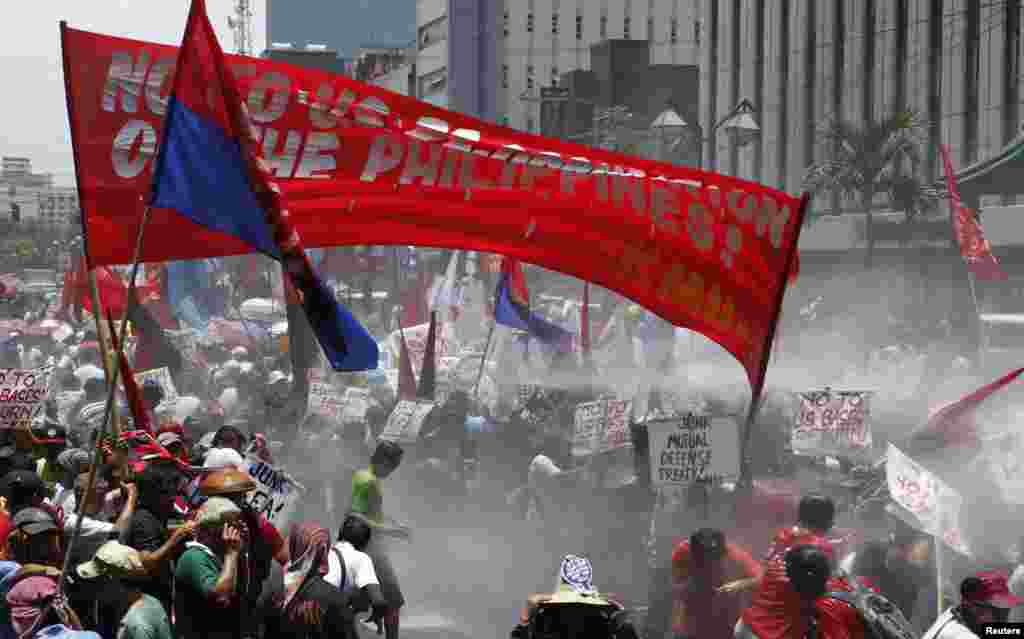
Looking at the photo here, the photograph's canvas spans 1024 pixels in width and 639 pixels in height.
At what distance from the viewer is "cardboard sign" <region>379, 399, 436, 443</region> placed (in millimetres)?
13688

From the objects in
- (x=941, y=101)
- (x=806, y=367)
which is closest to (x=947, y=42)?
(x=941, y=101)

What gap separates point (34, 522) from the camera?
241 inches

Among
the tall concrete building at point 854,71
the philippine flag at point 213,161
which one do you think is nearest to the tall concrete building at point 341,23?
the tall concrete building at point 854,71

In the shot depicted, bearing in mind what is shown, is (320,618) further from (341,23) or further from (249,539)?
(341,23)

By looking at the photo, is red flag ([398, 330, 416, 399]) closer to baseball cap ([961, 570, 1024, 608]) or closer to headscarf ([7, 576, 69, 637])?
baseball cap ([961, 570, 1024, 608])

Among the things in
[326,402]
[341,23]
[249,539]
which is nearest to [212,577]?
[249,539]

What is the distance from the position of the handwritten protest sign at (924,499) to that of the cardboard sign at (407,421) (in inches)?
251

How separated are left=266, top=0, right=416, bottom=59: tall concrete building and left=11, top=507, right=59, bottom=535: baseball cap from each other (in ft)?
466

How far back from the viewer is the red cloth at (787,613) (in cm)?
590

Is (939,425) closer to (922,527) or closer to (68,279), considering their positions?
(922,527)

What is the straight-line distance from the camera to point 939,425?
930 centimetres

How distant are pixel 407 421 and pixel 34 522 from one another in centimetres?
771

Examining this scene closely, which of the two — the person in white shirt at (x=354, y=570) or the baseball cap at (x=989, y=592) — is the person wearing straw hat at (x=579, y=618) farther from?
the person in white shirt at (x=354, y=570)

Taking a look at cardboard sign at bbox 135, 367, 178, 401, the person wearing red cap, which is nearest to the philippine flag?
the person wearing red cap
